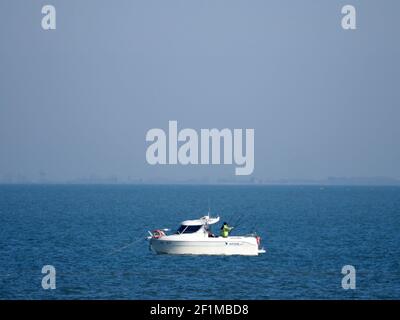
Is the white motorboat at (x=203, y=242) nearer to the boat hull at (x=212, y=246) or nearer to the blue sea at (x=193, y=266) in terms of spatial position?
the boat hull at (x=212, y=246)

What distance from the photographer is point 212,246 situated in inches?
2657

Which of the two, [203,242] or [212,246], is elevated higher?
[203,242]

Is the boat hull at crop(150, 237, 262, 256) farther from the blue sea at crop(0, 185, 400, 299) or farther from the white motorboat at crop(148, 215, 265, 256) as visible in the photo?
the blue sea at crop(0, 185, 400, 299)

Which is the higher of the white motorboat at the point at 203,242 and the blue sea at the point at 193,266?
the white motorboat at the point at 203,242

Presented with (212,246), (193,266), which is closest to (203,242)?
Result: (212,246)

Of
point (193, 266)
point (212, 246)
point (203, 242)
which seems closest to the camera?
point (193, 266)

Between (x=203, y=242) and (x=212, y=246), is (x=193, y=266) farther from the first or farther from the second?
(x=212, y=246)

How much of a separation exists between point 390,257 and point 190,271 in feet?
63.6

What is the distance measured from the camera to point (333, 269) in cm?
6506

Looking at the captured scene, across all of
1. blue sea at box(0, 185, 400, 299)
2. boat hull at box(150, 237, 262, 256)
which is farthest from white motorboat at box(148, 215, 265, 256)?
blue sea at box(0, 185, 400, 299)

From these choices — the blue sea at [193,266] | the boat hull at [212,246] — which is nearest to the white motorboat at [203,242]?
the boat hull at [212,246]

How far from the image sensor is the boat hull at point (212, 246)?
6731 centimetres
